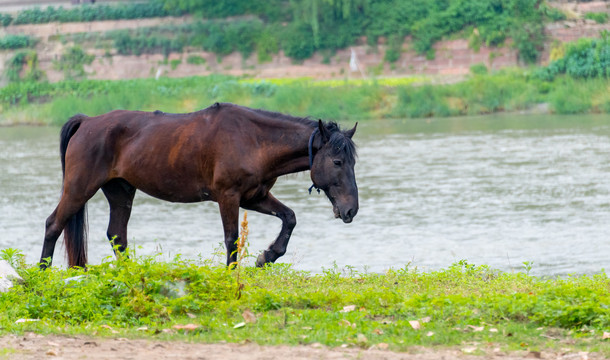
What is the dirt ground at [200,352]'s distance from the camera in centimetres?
640

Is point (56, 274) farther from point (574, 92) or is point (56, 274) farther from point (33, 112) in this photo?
point (33, 112)

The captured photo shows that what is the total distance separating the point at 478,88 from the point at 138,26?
29.3 meters

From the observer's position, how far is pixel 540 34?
185 ft

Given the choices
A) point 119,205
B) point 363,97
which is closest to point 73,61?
point 363,97

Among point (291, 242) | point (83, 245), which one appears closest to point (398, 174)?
point (291, 242)

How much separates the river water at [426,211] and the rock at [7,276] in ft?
6.75

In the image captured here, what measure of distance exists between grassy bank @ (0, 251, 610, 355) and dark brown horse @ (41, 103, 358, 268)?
1422 mm

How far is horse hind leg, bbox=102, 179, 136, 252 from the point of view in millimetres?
10664

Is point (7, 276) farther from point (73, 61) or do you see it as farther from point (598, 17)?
point (73, 61)

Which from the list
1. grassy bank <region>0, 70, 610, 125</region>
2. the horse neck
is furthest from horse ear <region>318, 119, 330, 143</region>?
grassy bank <region>0, 70, 610, 125</region>

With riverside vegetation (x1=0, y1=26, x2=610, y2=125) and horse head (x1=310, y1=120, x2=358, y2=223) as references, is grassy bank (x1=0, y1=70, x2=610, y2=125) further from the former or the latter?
horse head (x1=310, y1=120, x2=358, y2=223)

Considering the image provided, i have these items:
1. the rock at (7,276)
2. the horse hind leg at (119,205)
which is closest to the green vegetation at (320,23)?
the horse hind leg at (119,205)

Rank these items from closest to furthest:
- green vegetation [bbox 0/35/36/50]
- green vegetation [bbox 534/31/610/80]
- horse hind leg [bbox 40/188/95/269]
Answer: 1. horse hind leg [bbox 40/188/95/269]
2. green vegetation [bbox 534/31/610/80]
3. green vegetation [bbox 0/35/36/50]

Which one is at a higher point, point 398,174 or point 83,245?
point 83,245
